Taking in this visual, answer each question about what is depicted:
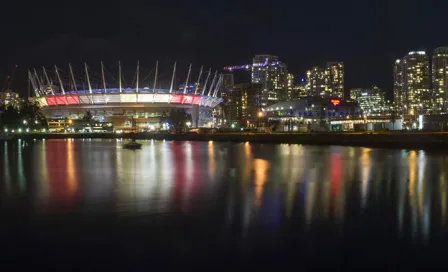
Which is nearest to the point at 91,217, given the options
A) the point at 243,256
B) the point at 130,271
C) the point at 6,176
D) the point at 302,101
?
the point at 130,271

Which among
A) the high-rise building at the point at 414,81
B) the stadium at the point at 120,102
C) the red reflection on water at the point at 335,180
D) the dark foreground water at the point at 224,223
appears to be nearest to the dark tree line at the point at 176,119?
the stadium at the point at 120,102

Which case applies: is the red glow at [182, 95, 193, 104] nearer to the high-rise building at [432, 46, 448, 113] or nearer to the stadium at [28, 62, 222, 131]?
the stadium at [28, 62, 222, 131]

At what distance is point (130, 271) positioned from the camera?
6.67 meters

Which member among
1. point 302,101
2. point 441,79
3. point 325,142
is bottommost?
point 325,142

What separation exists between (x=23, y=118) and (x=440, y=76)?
154265 mm

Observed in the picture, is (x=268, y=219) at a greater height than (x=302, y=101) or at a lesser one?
lesser

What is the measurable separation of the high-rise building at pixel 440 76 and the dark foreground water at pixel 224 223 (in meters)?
170

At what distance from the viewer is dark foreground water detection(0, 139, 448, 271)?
7.18 metres

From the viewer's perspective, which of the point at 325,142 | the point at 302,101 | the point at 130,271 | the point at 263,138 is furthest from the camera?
the point at 302,101

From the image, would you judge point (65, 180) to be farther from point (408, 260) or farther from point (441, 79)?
point (441, 79)

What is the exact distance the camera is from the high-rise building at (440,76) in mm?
167000

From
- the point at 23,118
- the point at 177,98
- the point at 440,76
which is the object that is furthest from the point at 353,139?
the point at 440,76

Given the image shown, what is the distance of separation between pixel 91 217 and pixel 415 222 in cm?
772

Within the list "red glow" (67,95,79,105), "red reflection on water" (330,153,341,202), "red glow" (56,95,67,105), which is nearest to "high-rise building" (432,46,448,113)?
"red glow" (67,95,79,105)
